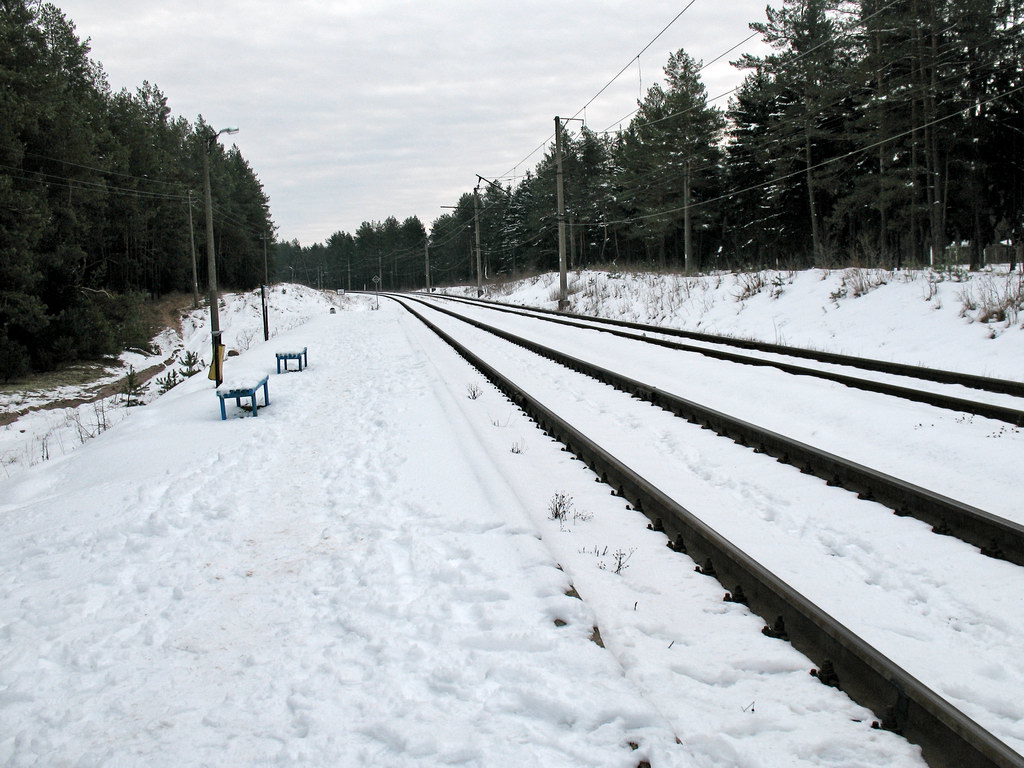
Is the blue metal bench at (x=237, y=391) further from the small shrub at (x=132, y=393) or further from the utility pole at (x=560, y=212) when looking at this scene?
the utility pole at (x=560, y=212)

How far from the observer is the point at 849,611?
11.7 feet

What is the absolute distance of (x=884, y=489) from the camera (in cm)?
516

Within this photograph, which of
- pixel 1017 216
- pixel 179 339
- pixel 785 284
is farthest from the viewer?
pixel 179 339

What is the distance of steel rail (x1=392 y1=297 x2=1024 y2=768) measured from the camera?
2326 mm

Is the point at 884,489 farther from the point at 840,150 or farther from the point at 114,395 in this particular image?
the point at 840,150

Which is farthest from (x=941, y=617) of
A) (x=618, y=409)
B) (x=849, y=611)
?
(x=618, y=409)

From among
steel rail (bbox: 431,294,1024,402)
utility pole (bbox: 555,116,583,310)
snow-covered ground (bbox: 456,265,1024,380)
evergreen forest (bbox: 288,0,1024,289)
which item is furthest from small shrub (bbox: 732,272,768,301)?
utility pole (bbox: 555,116,583,310)

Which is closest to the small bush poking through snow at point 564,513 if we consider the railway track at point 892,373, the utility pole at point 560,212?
the railway track at point 892,373

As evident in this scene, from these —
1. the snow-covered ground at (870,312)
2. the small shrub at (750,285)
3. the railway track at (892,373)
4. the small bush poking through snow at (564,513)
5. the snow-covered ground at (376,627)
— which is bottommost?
A: the snow-covered ground at (376,627)

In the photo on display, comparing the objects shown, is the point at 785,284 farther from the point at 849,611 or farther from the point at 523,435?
the point at 849,611

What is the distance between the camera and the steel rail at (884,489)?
418cm

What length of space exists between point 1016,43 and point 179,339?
4650cm

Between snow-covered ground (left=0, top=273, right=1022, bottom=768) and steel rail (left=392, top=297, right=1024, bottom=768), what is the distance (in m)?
0.10

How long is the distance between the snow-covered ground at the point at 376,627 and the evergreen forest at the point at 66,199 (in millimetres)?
14522
